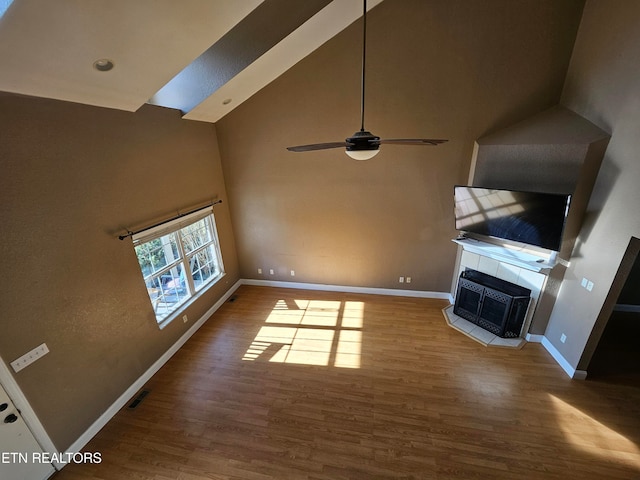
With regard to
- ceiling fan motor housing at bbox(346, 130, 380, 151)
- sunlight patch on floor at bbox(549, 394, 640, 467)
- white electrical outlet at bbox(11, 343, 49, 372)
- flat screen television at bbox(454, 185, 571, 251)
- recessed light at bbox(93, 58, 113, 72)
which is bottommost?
sunlight patch on floor at bbox(549, 394, 640, 467)

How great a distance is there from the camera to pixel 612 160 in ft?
9.71

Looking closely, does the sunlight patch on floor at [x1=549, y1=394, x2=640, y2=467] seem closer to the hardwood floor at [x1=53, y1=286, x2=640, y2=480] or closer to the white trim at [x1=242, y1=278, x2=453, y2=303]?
the hardwood floor at [x1=53, y1=286, x2=640, y2=480]

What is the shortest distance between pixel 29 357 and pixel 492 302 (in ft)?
18.1

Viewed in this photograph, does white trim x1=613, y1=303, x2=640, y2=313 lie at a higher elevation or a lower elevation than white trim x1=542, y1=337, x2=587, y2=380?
higher

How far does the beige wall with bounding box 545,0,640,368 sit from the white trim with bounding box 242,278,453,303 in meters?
1.89

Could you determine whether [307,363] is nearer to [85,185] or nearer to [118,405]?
[118,405]

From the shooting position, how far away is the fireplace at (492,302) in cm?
396

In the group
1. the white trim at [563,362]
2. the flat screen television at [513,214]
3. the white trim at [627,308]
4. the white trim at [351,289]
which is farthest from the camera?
the white trim at [351,289]

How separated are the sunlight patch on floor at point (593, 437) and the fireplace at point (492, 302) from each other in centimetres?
119

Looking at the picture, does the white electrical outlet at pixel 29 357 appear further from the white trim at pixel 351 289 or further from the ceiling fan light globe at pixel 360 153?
the white trim at pixel 351 289

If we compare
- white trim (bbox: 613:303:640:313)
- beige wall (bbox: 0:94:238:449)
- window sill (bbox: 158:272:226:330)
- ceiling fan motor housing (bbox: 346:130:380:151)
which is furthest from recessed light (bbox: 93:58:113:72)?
white trim (bbox: 613:303:640:313)

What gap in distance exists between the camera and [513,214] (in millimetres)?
3520

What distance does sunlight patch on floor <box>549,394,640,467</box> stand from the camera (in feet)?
8.40

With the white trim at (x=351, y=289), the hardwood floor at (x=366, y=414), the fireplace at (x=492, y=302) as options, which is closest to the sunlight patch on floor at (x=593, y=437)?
the hardwood floor at (x=366, y=414)
